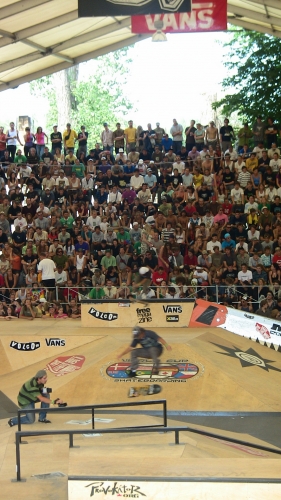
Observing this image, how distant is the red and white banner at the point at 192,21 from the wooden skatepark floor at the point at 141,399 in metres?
7.61

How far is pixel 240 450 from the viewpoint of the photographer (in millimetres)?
12391

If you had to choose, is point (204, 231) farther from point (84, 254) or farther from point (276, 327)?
point (276, 327)

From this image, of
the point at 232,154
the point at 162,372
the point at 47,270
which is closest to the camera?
the point at 162,372

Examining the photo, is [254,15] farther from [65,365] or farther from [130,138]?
[65,365]

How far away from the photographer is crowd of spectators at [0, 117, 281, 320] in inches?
796

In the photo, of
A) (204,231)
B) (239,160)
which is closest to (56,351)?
(204,231)

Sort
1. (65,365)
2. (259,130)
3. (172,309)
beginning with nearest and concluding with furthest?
(65,365)
(172,309)
(259,130)

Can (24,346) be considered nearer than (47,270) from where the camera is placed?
Yes

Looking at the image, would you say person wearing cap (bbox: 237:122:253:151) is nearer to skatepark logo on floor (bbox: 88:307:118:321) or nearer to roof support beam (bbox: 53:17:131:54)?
roof support beam (bbox: 53:17:131:54)

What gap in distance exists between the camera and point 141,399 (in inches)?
601

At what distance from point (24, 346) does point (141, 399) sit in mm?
3775

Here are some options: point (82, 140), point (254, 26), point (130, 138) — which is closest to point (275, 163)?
point (254, 26)

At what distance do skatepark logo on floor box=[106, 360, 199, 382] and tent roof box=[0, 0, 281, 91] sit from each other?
1158 centimetres

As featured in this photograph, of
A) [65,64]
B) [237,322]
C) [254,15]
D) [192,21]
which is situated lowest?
[237,322]
